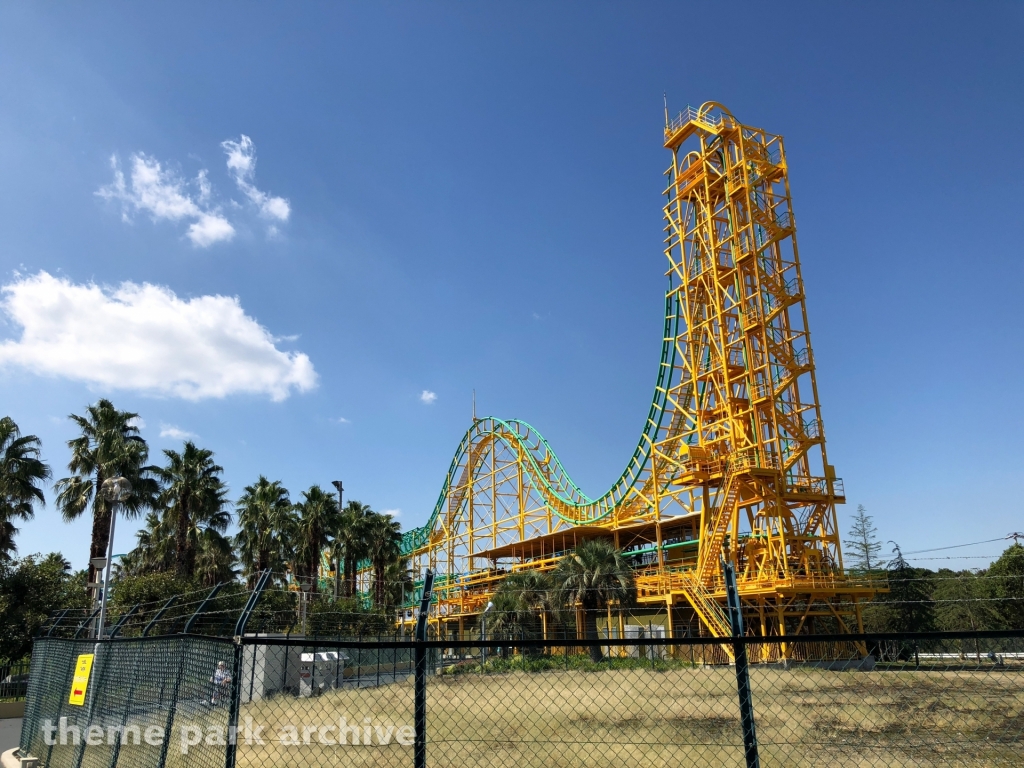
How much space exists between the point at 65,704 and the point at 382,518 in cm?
4152

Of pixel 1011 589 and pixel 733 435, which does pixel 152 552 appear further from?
pixel 1011 589

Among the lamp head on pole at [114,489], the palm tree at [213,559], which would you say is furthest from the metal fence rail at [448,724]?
the palm tree at [213,559]

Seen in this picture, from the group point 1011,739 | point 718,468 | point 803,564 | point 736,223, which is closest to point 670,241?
point 736,223

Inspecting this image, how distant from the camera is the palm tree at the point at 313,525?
4166 centimetres

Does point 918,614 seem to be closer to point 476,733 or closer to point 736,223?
point 736,223

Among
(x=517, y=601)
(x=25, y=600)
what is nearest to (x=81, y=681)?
(x=25, y=600)

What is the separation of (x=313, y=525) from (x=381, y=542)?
30.2 ft

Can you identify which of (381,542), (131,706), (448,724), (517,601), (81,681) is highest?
(381,542)

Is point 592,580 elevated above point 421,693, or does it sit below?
above

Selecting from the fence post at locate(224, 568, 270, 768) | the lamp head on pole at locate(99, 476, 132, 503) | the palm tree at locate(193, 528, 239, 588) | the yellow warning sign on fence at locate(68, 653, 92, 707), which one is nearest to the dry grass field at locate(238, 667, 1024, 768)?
the yellow warning sign on fence at locate(68, 653, 92, 707)

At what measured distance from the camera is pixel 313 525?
136 ft

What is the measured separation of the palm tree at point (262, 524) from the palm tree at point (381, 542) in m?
6.78

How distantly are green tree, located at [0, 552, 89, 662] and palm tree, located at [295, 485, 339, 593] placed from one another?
16.0m

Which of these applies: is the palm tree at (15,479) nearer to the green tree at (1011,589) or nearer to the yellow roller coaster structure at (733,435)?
the yellow roller coaster structure at (733,435)
